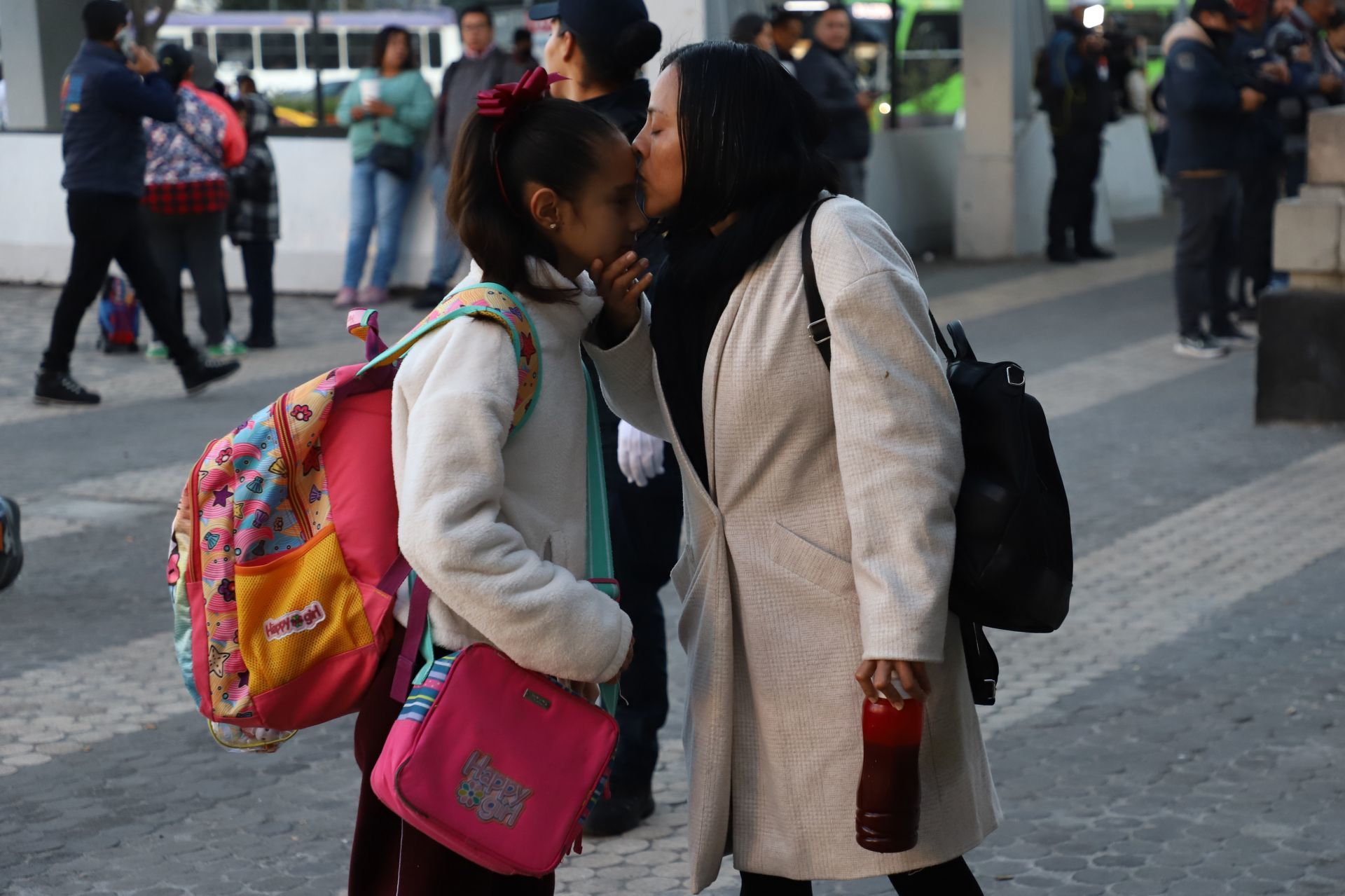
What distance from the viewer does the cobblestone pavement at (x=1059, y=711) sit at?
12.2 feet

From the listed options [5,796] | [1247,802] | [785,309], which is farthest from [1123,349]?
[785,309]

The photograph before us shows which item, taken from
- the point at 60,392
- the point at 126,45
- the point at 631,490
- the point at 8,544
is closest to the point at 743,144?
the point at 631,490

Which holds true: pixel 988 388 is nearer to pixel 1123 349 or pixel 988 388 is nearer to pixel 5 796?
pixel 5 796

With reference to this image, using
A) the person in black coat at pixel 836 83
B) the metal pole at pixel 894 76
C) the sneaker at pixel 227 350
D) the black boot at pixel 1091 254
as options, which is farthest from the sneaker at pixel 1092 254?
the sneaker at pixel 227 350

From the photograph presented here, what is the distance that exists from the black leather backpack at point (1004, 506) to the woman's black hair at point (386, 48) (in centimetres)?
1096

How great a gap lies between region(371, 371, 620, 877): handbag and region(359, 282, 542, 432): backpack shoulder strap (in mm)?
313

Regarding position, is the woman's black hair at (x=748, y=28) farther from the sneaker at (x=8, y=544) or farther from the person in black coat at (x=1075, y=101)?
the sneaker at (x=8, y=544)

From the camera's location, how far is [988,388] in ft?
8.00

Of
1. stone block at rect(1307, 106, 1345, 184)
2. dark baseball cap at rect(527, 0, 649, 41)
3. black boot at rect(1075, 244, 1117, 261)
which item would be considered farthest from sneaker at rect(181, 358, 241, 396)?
black boot at rect(1075, 244, 1117, 261)

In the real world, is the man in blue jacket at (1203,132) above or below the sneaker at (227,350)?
above

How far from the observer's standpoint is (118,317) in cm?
1117

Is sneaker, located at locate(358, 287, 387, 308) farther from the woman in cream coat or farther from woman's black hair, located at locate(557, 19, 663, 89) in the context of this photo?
the woman in cream coat

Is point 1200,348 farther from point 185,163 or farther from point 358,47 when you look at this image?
point 358,47

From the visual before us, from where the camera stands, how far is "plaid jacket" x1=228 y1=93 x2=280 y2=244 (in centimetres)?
1123
